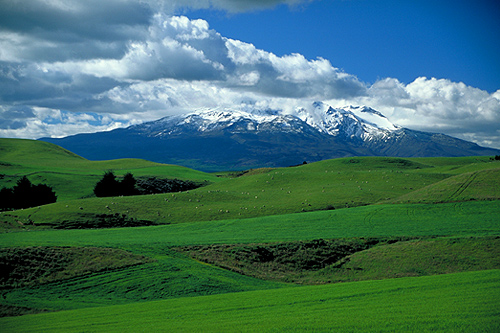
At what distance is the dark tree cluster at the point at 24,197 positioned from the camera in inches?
3039

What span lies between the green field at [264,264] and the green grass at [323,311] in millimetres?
94

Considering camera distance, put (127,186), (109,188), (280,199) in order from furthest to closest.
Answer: (127,186)
(109,188)
(280,199)

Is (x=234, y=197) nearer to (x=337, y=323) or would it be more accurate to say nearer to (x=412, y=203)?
(x=412, y=203)

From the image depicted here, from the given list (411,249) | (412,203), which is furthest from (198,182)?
(411,249)

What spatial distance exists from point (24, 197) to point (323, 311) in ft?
247

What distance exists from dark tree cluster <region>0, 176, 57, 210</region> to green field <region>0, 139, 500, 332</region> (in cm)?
2163

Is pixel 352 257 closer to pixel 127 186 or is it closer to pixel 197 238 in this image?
pixel 197 238

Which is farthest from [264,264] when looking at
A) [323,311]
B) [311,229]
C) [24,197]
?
[24,197]

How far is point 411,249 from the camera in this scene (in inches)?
1426

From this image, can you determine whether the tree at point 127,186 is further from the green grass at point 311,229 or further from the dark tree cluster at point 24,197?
the green grass at point 311,229

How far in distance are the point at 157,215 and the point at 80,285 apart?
30098mm

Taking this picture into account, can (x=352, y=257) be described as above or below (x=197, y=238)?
below

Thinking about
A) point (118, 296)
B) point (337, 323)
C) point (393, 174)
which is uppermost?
point (393, 174)

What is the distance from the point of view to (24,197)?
78000 millimetres
